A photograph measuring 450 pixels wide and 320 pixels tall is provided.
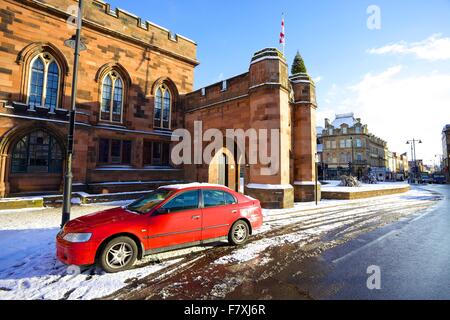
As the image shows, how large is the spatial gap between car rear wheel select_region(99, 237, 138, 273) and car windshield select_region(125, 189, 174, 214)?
69 cm

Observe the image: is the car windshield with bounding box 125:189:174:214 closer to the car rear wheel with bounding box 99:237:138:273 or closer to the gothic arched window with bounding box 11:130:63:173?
the car rear wheel with bounding box 99:237:138:273

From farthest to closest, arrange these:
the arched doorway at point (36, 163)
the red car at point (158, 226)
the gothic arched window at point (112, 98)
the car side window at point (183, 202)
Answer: the gothic arched window at point (112, 98), the arched doorway at point (36, 163), the car side window at point (183, 202), the red car at point (158, 226)

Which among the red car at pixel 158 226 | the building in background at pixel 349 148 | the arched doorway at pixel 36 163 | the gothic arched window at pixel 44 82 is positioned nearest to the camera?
the red car at pixel 158 226

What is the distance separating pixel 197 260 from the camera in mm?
4551

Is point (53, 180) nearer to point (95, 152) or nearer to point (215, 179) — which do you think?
point (95, 152)

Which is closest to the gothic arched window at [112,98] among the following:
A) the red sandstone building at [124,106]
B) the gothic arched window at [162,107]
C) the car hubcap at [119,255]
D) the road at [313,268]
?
the red sandstone building at [124,106]

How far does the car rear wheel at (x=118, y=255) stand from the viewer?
384 cm

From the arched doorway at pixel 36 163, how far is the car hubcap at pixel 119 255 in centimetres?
1088

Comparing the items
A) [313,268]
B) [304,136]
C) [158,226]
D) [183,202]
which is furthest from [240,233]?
[304,136]

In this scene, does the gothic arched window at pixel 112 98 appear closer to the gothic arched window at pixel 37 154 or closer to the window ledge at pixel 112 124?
the window ledge at pixel 112 124

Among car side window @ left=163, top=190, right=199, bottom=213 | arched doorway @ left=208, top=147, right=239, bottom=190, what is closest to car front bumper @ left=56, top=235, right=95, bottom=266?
car side window @ left=163, top=190, right=199, bottom=213

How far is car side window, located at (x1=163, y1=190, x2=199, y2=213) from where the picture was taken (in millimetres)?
4633

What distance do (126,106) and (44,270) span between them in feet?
42.9
